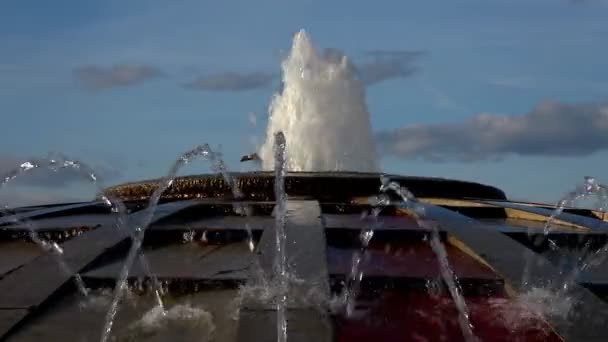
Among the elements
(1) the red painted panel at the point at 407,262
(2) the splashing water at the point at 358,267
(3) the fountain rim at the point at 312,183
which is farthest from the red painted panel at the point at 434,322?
(3) the fountain rim at the point at 312,183

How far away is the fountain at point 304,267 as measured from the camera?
6.85 meters

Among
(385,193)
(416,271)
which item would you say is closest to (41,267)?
(416,271)

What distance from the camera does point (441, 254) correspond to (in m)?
8.39

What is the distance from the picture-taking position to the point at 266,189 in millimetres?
11172

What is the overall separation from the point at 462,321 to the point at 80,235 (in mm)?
3796

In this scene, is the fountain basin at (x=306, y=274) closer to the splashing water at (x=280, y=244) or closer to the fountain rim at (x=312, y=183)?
the splashing water at (x=280, y=244)

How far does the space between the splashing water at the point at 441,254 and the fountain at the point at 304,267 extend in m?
0.02

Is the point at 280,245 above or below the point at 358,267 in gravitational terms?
above

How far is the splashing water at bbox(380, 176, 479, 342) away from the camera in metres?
6.96

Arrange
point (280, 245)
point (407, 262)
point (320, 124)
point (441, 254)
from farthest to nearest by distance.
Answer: point (320, 124) < point (441, 254) < point (407, 262) < point (280, 245)

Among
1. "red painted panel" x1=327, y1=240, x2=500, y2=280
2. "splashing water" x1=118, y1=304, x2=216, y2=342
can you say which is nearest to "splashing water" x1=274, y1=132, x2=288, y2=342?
"red painted panel" x1=327, y1=240, x2=500, y2=280

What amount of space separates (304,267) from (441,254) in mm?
Answer: 1496

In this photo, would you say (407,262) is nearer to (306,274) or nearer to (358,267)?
(358,267)

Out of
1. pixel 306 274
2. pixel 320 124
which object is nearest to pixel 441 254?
pixel 306 274
